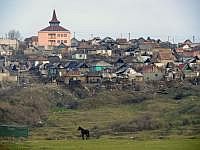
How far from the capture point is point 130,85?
69.8ft

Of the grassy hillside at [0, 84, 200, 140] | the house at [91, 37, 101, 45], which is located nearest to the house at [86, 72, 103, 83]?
the grassy hillside at [0, 84, 200, 140]

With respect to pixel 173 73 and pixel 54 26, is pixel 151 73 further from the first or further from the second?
pixel 54 26

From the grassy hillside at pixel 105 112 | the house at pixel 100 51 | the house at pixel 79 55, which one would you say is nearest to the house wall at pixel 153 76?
the grassy hillside at pixel 105 112

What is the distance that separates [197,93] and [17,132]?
8104mm

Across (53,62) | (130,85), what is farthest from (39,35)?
(130,85)

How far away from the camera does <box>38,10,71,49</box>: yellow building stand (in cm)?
3578

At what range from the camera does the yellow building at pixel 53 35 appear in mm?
35781

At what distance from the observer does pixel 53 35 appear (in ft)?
120

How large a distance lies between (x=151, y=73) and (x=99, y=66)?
2.97m

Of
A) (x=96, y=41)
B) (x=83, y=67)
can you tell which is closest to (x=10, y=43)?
(x=96, y=41)

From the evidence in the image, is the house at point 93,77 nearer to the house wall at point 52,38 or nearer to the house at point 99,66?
the house at point 99,66

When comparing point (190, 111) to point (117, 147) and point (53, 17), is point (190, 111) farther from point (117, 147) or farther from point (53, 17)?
point (53, 17)

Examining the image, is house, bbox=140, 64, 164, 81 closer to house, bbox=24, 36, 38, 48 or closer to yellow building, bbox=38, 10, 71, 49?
yellow building, bbox=38, 10, 71, 49

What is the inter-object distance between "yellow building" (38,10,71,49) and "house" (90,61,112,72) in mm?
9246
